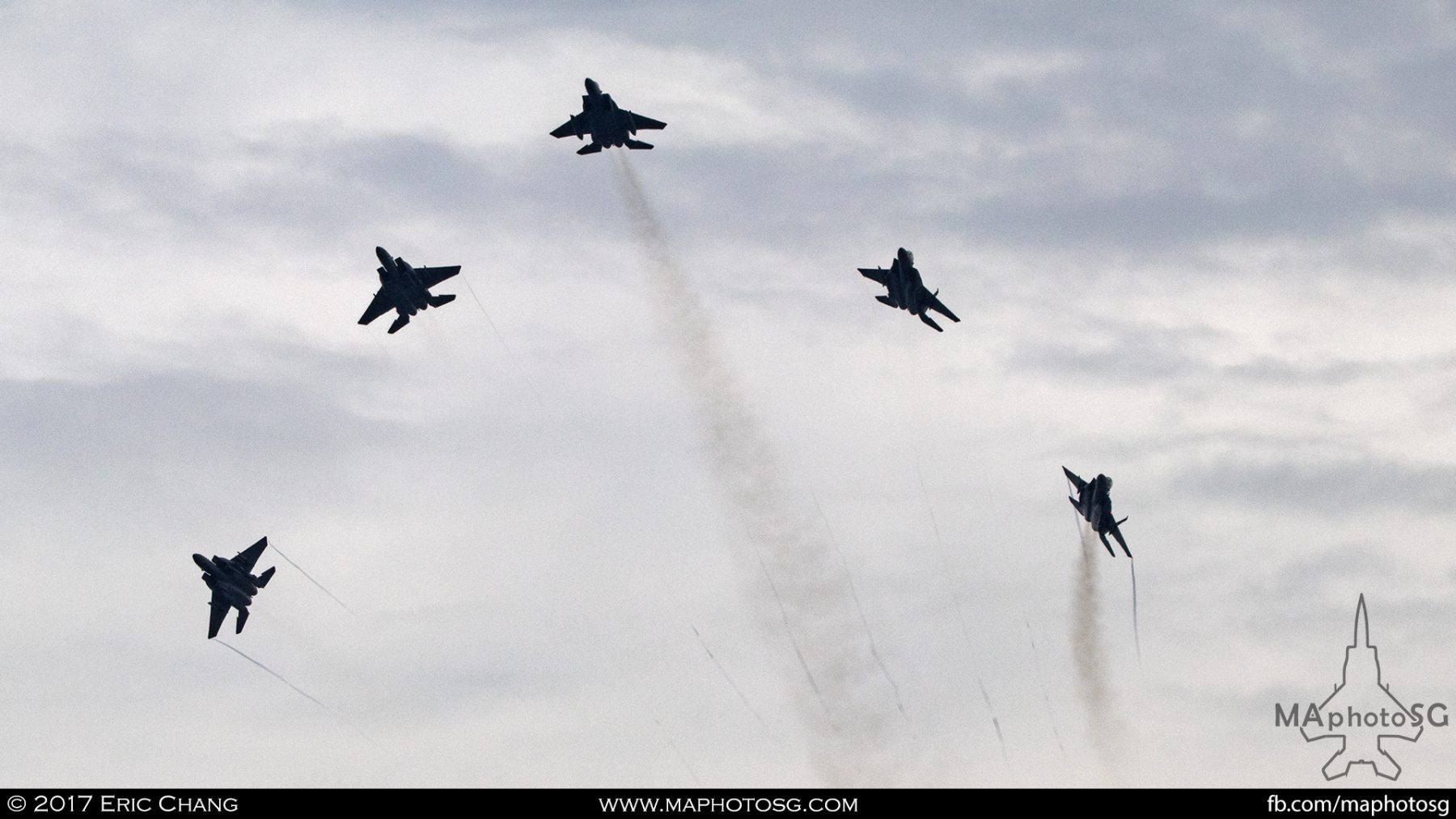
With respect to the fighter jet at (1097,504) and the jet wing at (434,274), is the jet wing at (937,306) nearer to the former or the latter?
the fighter jet at (1097,504)

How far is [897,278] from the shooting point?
122750 mm

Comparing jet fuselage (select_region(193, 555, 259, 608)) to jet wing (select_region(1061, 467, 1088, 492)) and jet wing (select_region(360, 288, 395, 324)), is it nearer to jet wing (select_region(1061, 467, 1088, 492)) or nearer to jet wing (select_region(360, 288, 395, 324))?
jet wing (select_region(360, 288, 395, 324))

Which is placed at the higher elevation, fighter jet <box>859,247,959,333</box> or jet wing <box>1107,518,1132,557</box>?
fighter jet <box>859,247,959,333</box>

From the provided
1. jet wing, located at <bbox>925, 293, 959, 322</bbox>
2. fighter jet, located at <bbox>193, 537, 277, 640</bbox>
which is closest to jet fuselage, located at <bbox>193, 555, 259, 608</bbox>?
fighter jet, located at <bbox>193, 537, 277, 640</bbox>

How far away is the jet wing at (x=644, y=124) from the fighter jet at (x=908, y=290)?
2155cm

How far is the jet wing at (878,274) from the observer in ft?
406

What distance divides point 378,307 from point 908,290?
40.9 metres

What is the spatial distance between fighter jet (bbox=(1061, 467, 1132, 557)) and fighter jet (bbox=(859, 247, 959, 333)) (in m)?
15.9

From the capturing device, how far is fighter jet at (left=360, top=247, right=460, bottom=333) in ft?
408

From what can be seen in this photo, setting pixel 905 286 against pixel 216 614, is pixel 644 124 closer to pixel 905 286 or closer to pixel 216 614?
pixel 905 286

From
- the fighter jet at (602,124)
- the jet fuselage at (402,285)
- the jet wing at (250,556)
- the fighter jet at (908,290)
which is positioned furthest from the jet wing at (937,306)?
the jet wing at (250,556)

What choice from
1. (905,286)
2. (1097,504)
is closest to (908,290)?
(905,286)
